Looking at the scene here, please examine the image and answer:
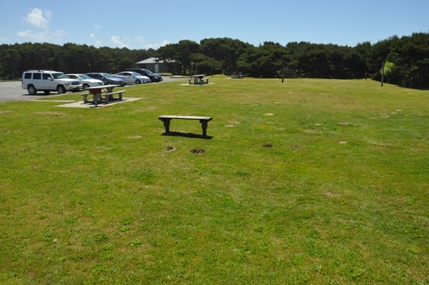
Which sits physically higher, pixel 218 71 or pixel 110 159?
pixel 218 71

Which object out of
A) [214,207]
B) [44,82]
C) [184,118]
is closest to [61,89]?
[44,82]

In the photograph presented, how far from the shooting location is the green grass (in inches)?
163

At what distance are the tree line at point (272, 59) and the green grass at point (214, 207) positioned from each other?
105ft

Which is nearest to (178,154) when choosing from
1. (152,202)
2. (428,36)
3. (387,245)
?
(152,202)

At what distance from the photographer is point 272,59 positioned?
177 ft

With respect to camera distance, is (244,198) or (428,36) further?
(428,36)

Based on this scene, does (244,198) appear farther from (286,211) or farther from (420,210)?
(420,210)

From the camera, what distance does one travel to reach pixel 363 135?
11609 millimetres

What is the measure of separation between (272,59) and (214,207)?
169 feet

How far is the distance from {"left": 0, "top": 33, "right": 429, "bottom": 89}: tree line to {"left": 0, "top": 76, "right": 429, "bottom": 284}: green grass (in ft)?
105

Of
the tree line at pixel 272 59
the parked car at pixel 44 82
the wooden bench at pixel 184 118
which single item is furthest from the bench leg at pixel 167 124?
the tree line at pixel 272 59

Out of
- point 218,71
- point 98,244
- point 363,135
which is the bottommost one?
point 98,244

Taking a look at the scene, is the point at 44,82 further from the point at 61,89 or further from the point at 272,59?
the point at 272,59

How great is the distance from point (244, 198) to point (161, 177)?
212cm
